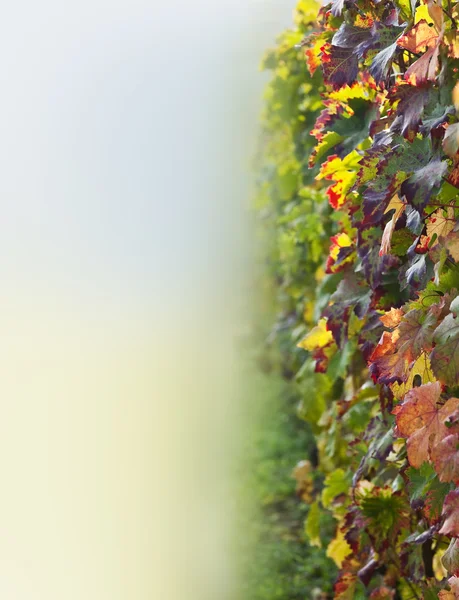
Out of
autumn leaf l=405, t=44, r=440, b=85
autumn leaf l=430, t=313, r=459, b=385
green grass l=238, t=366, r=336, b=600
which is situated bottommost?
green grass l=238, t=366, r=336, b=600

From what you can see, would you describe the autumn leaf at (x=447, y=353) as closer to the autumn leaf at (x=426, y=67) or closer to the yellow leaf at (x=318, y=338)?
the autumn leaf at (x=426, y=67)

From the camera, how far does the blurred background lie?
318 cm

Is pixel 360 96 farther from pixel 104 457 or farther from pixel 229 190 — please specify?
pixel 229 190

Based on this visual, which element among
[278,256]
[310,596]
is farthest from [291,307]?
[310,596]

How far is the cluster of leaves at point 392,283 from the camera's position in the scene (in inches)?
38.3

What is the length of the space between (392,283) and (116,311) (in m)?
3.34

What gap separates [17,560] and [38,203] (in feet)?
6.55

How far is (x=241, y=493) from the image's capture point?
3840 mm

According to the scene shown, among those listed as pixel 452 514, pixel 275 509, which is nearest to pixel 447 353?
pixel 452 514

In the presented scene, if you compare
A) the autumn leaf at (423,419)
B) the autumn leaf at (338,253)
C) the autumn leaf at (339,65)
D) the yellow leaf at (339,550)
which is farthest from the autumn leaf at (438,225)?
the yellow leaf at (339,550)

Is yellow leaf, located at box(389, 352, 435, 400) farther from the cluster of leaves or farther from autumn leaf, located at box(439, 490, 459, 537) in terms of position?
autumn leaf, located at box(439, 490, 459, 537)

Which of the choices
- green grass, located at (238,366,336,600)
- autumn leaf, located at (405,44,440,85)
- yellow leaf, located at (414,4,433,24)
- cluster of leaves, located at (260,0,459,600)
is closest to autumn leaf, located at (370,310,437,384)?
cluster of leaves, located at (260,0,459,600)

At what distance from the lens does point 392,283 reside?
142cm

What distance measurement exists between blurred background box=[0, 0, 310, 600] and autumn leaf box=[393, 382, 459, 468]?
213 cm
